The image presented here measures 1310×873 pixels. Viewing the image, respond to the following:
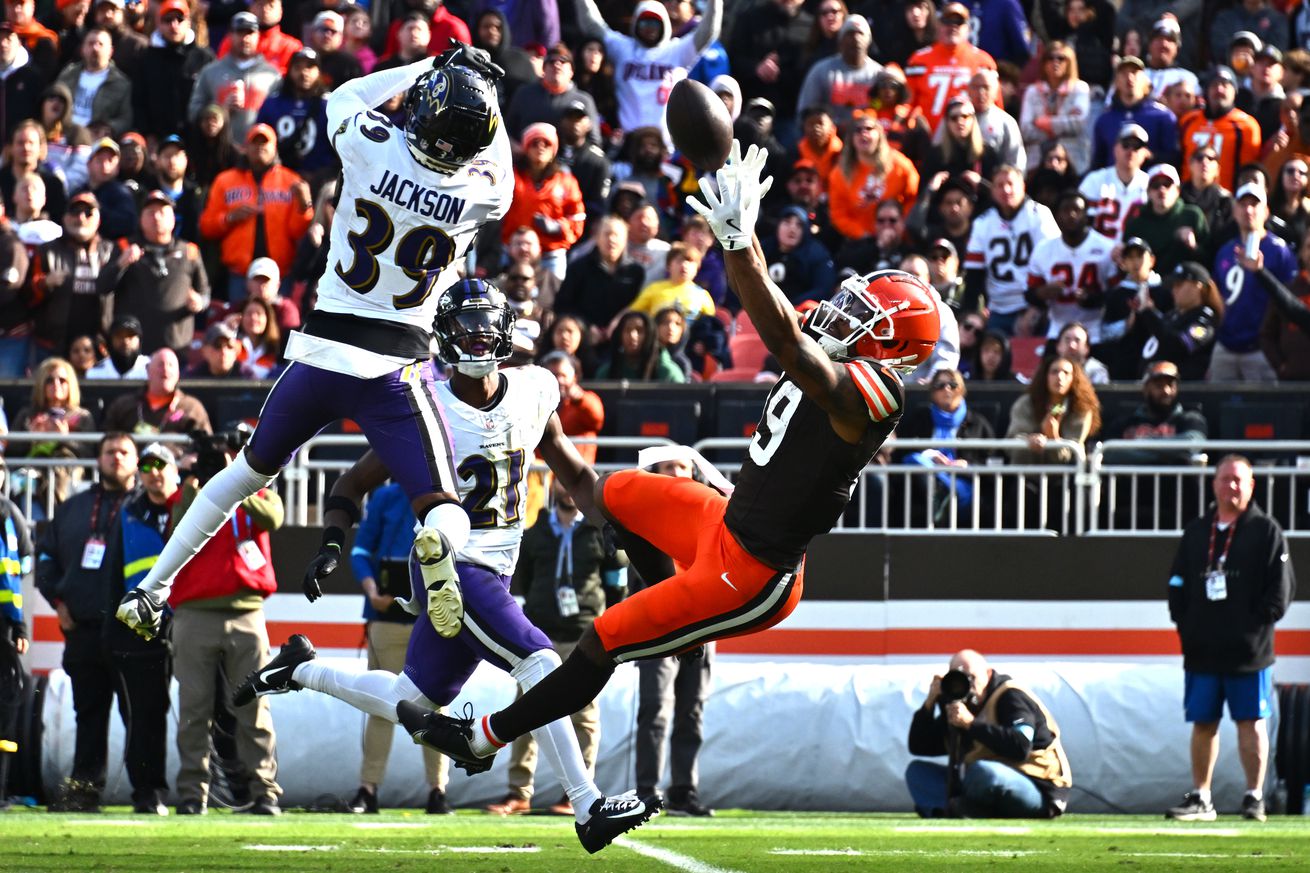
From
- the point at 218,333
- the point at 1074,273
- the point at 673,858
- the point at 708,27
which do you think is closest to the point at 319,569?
the point at 673,858

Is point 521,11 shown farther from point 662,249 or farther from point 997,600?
point 997,600

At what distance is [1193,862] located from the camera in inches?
346

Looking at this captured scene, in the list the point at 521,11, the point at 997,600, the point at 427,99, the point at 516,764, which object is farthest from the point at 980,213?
the point at 427,99

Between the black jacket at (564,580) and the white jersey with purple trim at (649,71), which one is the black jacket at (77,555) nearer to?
the black jacket at (564,580)

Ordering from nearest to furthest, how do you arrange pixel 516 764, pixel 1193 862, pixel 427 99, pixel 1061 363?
pixel 427 99, pixel 1193 862, pixel 516 764, pixel 1061 363

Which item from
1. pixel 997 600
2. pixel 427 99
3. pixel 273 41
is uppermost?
pixel 273 41

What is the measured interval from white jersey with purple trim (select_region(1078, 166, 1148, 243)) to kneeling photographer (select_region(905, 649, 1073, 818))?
4298 millimetres

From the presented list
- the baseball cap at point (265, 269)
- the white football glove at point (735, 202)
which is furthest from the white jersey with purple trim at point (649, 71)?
the white football glove at point (735, 202)

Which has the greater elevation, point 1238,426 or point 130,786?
point 1238,426

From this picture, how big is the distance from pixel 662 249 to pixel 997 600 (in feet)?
11.0

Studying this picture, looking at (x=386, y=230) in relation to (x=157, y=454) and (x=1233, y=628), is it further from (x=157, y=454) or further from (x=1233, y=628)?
(x=1233, y=628)

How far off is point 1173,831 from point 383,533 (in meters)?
4.22

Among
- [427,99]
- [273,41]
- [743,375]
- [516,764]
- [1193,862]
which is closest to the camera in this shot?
[427,99]

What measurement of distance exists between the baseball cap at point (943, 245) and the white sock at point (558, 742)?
6.56 m
